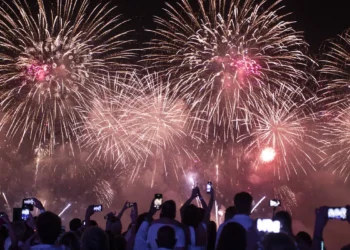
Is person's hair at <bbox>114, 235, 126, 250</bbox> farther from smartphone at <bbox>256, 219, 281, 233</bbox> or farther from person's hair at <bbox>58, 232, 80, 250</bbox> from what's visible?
smartphone at <bbox>256, 219, 281, 233</bbox>

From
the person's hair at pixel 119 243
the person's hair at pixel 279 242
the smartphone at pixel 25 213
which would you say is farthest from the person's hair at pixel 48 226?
the smartphone at pixel 25 213

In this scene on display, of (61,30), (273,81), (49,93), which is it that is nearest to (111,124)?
(49,93)

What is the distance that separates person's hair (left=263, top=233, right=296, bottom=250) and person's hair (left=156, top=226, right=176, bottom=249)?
253cm

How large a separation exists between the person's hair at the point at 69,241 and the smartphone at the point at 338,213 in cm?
316

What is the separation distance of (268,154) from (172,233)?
25283 mm

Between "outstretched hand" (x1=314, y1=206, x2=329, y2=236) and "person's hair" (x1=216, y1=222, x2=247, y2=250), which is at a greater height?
"outstretched hand" (x1=314, y1=206, x2=329, y2=236)

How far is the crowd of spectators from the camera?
19.9 ft

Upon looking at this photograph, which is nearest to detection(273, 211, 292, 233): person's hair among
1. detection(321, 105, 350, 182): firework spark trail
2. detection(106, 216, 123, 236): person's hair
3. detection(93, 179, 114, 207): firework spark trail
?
detection(106, 216, 123, 236): person's hair

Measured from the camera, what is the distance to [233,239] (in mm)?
6016

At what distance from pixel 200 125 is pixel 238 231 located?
23.3 metres

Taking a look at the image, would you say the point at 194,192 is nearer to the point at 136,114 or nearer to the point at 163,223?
the point at 163,223

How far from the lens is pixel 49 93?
81.9 feet

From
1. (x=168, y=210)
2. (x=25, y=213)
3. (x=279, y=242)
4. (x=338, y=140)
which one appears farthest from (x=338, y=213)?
(x=338, y=140)

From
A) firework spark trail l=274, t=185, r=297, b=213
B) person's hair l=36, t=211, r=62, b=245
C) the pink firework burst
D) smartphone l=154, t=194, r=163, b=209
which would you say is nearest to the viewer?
person's hair l=36, t=211, r=62, b=245
